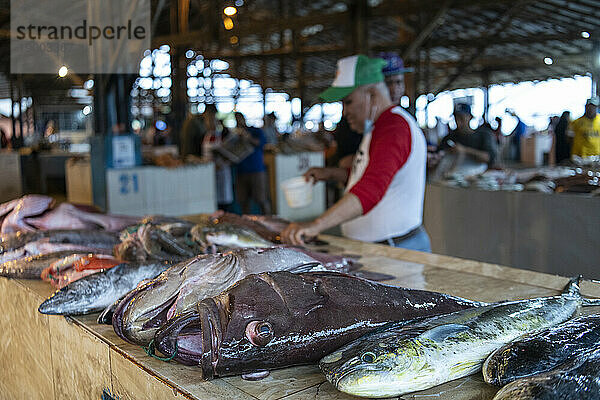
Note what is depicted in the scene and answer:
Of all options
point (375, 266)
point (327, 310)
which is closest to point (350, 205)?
point (375, 266)

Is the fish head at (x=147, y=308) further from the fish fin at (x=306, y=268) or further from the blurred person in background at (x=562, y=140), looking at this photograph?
the blurred person in background at (x=562, y=140)

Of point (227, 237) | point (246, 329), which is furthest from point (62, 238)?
point (246, 329)

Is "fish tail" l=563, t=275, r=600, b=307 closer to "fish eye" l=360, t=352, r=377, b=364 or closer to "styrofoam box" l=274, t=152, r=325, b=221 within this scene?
"fish eye" l=360, t=352, r=377, b=364

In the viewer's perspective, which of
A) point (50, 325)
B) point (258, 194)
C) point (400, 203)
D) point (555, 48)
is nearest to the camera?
point (50, 325)

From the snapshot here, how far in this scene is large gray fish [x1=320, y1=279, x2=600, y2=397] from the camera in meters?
1.41

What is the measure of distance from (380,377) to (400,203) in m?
2.04

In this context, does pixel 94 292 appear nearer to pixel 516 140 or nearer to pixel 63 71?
pixel 63 71

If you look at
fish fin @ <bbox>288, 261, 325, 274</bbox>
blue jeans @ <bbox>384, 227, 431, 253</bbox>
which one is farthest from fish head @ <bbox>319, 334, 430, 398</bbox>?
blue jeans @ <bbox>384, 227, 431, 253</bbox>

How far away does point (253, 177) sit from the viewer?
9188mm

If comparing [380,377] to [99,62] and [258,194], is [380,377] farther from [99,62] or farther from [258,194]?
[258,194]

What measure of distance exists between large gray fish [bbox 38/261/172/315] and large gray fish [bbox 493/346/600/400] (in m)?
1.40

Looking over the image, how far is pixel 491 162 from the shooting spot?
7.64 meters

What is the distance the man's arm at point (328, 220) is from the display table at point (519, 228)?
228 cm

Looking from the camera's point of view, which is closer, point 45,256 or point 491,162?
point 45,256
